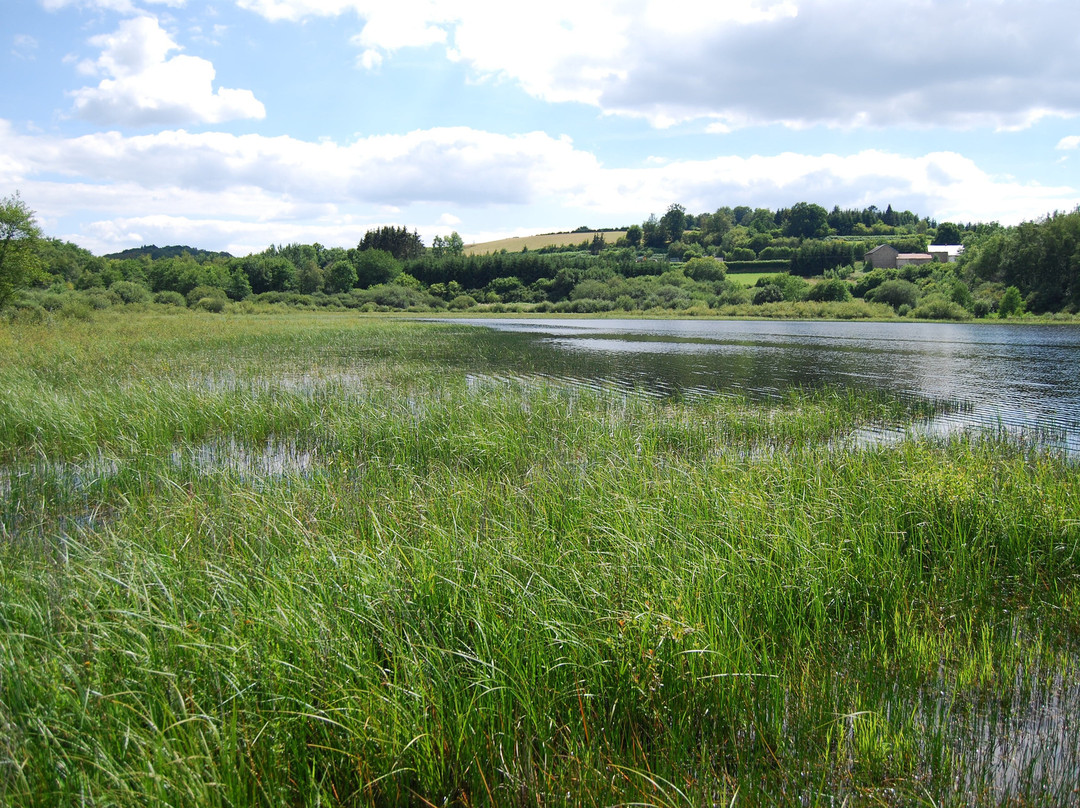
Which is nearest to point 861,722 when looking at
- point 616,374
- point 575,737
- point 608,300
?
point 575,737

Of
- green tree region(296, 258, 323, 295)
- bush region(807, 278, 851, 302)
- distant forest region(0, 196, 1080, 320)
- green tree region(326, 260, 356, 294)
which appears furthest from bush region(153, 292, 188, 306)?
bush region(807, 278, 851, 302)

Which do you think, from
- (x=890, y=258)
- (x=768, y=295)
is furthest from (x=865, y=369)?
(x=890, y=258)

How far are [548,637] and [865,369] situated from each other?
23125 millimetres

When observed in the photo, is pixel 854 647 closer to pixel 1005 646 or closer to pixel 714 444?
pixel 1005 646

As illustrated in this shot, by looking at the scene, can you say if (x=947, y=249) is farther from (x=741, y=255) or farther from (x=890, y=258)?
(x=741, y=255)

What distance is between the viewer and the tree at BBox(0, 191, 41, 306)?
34812 millimetres

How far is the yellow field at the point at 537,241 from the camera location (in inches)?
5787

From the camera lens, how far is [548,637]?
12.7 ft

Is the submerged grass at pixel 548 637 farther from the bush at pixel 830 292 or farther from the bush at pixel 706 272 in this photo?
the bush at pixel 706 272

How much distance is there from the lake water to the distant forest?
28.7 metres

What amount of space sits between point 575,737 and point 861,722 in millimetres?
1543

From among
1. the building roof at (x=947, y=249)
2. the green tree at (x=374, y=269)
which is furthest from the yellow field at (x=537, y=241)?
the building roof at (x=947, y=249)

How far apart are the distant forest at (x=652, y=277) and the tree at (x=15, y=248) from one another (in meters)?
0.11

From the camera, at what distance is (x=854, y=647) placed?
4453 millimetres
